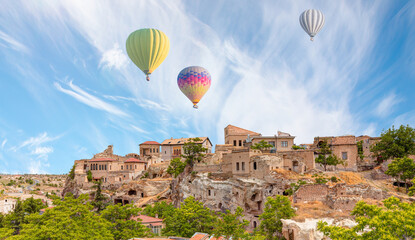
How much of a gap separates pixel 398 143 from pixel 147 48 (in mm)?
50173

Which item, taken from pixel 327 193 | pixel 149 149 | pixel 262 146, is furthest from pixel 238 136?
pixel 327 193

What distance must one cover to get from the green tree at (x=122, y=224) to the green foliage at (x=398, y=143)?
4692 centimetres

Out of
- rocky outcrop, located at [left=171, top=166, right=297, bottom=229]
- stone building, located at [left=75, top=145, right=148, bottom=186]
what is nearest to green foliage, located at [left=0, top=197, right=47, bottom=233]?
rocky outcrop, located at [left=171, top=166, right=297, bottom=229]

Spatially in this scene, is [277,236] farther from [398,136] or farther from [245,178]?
[398,136]

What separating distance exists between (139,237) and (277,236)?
57.3ft

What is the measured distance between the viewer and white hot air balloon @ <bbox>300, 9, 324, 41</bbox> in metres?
68.9

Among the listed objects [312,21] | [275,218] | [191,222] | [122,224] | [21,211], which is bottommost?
[191,222]

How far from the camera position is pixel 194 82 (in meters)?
65.2

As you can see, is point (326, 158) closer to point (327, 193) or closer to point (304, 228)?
point (327, 193)

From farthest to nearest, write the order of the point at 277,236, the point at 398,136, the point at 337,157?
the point at 337,157, the point at 398,136, the point at 277,236

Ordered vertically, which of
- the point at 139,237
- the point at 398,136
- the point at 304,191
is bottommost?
the point at 139,237

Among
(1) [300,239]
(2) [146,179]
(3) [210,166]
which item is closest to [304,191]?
(1) [300,239]

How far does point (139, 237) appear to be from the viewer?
41.8 m

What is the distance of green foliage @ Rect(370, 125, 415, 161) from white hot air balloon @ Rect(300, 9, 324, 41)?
25.1 meters
